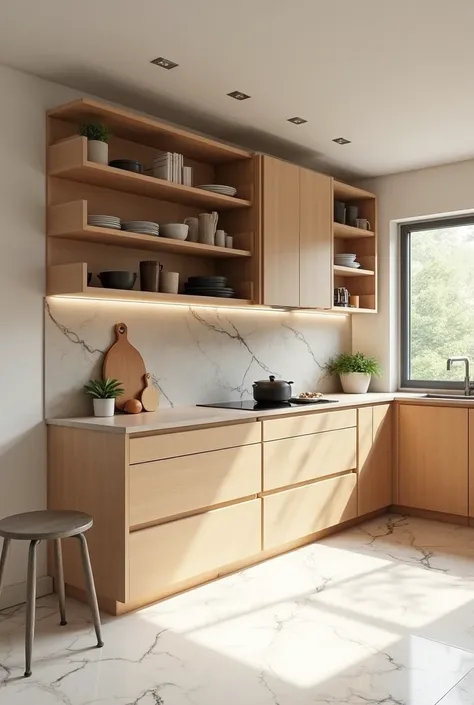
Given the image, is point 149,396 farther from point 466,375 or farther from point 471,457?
point 466,375

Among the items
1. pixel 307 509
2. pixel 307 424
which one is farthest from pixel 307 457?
pixel 307 509

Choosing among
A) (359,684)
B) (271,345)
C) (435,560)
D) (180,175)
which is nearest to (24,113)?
(180,175)

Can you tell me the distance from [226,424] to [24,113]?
5.83ft

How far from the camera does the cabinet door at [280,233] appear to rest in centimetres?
405

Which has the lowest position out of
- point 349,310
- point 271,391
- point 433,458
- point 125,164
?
point 433,458

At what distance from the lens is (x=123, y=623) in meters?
2.92

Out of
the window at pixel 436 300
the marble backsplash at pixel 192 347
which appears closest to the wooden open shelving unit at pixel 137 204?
the marble backsplash at pixel 192 347

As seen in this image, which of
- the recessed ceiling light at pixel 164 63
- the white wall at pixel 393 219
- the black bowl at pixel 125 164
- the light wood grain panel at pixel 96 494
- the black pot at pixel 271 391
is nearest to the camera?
the light wood grain panel at pixel 96 494

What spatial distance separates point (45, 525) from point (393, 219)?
11.8 ft

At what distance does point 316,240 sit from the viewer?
14.7 feet

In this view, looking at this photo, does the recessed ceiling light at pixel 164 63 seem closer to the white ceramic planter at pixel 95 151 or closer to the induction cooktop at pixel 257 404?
the white ceramic planter at pixel 95 151

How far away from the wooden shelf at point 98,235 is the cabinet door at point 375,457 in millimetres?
1589

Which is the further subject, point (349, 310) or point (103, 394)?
point (349, 310)

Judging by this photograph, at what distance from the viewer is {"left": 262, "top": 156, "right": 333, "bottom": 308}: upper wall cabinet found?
13.4ft
